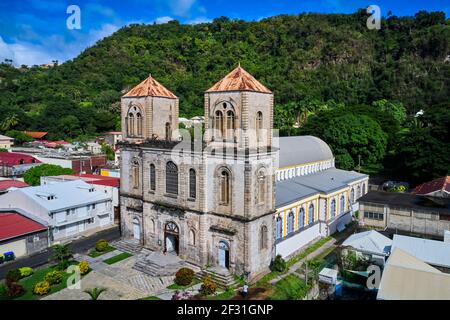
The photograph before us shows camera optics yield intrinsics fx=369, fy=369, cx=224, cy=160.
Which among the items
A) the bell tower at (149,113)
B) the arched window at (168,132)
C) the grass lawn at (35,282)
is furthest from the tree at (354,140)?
the grass lawn at (35,282)

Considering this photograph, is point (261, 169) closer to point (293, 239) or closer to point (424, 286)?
point (293, 239)

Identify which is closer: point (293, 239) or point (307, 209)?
point (293, 239)

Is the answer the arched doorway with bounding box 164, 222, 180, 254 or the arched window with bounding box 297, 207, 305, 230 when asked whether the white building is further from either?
the arched window with bounding box 297, 207, 305, 230

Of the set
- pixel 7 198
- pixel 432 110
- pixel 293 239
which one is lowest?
pixel 293 239

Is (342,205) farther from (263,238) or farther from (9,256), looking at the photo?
(9,256)

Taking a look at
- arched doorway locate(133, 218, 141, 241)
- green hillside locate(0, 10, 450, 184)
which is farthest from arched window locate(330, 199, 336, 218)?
green hillside locate(0, 10, 450, 184)

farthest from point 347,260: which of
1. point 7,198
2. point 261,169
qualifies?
point 7,198

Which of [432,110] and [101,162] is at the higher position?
[432,110]
